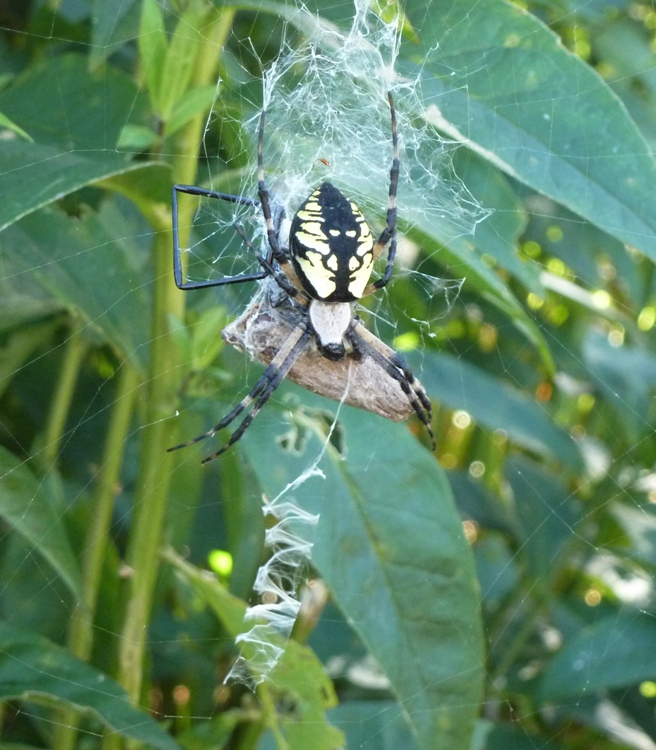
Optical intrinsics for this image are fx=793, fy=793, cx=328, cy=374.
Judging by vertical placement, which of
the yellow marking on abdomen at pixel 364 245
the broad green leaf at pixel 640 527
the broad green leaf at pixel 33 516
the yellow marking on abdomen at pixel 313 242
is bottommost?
the broad green leaf at pixel 640 527

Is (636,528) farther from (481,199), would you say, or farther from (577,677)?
(481,199)

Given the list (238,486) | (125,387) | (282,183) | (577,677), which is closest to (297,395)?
(238,486)

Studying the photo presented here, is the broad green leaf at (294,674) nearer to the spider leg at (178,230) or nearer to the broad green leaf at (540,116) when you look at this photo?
the spider leg at (178,230)

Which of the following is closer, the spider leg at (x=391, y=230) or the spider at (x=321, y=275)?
the spider at (x=321, y=275)

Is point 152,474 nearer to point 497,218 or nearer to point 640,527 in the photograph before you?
point 497,218

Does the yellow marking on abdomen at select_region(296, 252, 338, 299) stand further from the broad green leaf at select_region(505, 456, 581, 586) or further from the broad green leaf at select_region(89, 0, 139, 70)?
the broad green leaf at select_region(505, 456, 581, 586)

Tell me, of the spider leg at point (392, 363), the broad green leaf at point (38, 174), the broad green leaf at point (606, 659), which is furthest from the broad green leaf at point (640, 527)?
the broad green leaf at point (38, 174)

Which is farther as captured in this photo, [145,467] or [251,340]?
[251,340]
